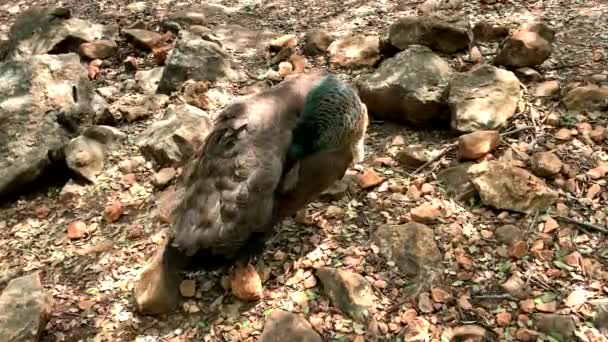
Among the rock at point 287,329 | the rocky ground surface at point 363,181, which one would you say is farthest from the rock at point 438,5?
the rock at point 287,329

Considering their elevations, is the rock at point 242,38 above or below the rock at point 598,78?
below

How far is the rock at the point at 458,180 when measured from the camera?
2.57 meters

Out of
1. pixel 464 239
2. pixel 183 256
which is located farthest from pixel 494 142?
pixel 183 256

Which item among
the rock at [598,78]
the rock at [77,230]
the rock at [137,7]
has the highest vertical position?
the rock at [598,78]

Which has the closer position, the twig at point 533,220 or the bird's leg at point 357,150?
the twig at point 533,220

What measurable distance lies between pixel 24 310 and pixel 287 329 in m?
1.01

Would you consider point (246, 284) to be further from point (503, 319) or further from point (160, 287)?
point (503, 319)

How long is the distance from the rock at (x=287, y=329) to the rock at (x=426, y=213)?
0.68 meters

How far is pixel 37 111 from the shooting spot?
3.18 meters

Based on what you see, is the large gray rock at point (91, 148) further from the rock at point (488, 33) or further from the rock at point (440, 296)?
the rock at point (488, 33)

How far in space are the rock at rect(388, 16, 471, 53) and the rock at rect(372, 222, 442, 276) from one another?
4.50 ft

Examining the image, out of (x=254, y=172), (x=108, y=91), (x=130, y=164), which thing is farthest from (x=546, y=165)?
(x=108, y=91)

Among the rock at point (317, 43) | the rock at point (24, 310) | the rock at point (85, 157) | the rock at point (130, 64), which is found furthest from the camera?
the rock at point (130, 64)

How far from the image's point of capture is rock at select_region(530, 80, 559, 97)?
2971mm
